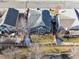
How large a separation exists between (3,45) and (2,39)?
0.22ft

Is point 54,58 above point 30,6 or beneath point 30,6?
beneath

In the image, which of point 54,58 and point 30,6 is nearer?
point 54,58

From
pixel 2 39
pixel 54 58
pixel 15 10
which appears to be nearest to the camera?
pixel 54 58

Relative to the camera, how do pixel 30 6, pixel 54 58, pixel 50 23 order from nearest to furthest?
pixel 54 58, pixel 50 23, pixel 30 6

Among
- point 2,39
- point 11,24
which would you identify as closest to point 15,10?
point 11,24

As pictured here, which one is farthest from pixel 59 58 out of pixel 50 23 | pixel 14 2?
Answer: pixel 14 2

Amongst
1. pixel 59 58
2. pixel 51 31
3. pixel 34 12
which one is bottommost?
pixel 59 58

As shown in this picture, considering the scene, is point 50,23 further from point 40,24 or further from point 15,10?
point 15,10

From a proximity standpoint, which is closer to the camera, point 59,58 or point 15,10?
point 59,58

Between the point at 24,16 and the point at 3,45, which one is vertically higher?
the point at 24,16

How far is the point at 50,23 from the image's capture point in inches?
109

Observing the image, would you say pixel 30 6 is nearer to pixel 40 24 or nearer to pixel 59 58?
pixel 40 24

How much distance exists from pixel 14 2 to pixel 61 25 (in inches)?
33.2

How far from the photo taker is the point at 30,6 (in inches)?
128
